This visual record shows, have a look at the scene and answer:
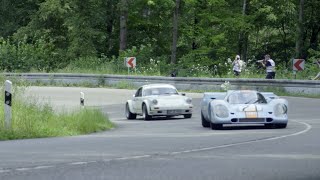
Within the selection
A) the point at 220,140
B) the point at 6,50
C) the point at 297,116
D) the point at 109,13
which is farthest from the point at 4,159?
the point at 109,13

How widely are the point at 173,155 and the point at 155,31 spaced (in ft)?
165

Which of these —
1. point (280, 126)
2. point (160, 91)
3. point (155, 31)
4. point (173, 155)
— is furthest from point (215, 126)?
point (155, 31)

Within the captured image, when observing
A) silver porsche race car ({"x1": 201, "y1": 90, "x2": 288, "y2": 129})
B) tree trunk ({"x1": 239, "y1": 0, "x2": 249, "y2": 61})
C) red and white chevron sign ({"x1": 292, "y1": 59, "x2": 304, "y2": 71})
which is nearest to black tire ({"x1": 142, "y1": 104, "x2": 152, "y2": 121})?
silver porsche race car ({"x1": 201, "y1": 90, "x2": 288, "y2": 129})

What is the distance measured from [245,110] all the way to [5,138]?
671cm

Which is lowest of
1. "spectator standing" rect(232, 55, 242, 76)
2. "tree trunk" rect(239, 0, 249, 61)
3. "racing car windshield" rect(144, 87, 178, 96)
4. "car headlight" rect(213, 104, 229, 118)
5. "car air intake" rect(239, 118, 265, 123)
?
"car air intake" rect(239, 118, 265, 123)

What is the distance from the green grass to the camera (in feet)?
60.7

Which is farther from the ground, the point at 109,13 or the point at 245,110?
the point at 109,13

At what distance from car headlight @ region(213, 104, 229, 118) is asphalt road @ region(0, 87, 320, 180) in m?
0.46

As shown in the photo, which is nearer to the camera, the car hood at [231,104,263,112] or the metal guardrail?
the car hood at [231,104,263,112]

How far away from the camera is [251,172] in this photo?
35.6 ft

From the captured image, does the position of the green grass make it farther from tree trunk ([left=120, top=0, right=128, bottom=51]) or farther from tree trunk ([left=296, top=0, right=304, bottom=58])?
tree trunk ([left=120, top=0, right=128, bottom=51])

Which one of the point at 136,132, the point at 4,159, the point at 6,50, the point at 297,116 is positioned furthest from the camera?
the point at 6,50

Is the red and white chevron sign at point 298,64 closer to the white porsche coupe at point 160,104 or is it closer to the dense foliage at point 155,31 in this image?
the white porsche coupe at point 160,104

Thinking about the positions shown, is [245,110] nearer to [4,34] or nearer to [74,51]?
[74,51]
